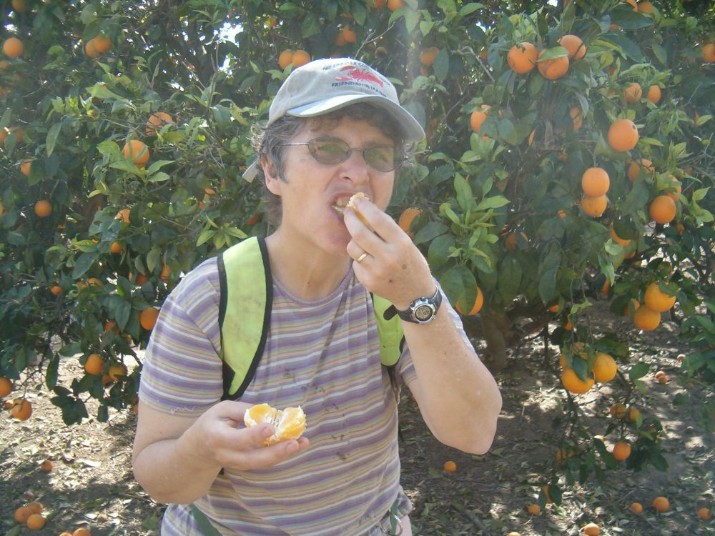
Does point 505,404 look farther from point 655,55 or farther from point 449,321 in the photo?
point 449,321

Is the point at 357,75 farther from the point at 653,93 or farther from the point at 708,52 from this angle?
the point at 708,52

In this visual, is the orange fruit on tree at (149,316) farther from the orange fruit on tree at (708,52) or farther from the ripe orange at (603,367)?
the orange fruit on tree at (708,52)

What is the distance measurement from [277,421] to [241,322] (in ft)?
0.73

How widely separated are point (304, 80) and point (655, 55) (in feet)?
6.74

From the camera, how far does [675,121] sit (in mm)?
2338

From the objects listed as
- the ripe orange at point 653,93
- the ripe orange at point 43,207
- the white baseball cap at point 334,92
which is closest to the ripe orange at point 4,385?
A: the ripe orange at point 43,207

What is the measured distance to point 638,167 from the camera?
2.32m

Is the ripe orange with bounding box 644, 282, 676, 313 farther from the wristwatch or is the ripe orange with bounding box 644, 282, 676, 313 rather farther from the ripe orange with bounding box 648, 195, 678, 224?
the wristwatch

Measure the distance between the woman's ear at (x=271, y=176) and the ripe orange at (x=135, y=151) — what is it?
1089 mm

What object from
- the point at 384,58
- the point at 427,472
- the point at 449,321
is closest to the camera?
the point at 449,321

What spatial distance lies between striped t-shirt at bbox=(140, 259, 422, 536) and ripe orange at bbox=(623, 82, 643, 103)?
150cm

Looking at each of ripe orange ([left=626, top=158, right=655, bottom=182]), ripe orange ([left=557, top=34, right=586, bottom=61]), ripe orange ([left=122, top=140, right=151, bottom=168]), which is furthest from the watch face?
ripe orange ([left=122, top=140, right=151, bottom=168])

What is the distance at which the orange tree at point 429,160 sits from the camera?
2.23m

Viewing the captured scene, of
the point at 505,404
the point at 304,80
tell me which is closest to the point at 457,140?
the point at 304,80
